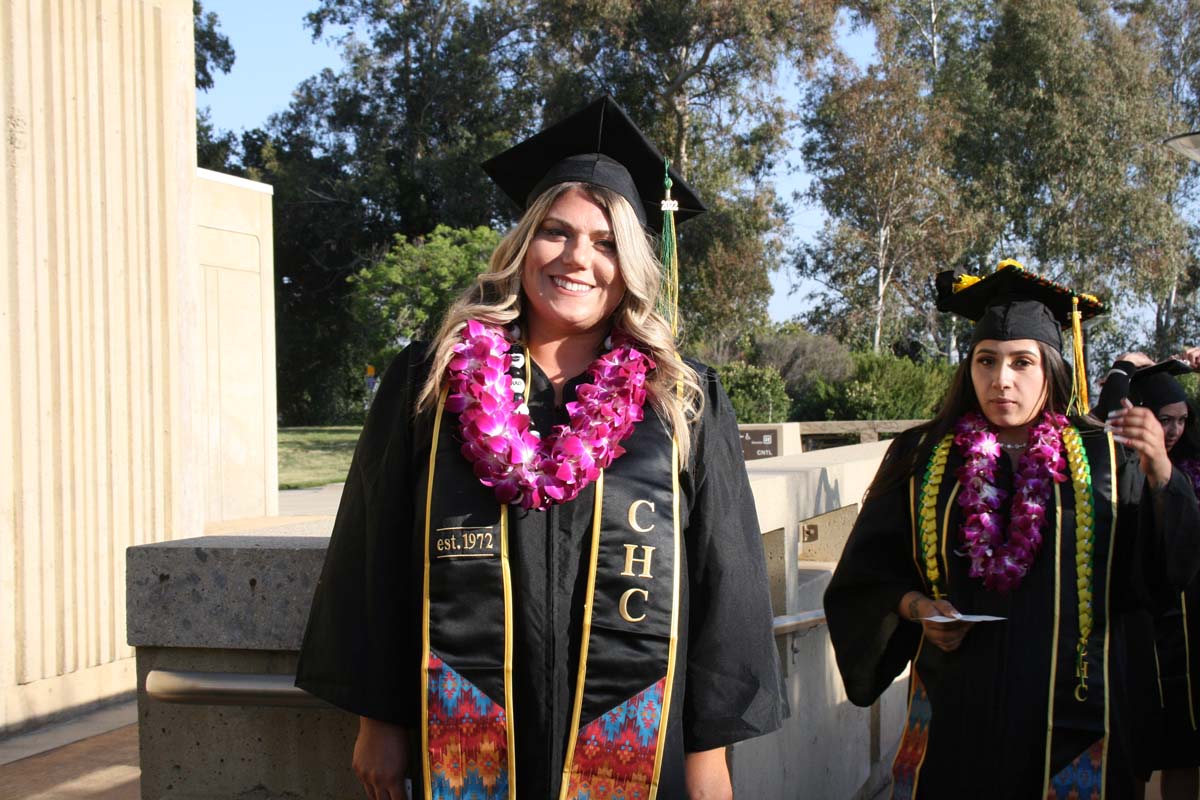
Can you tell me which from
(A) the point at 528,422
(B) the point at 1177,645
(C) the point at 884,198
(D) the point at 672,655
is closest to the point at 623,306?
(A) the point at 528,422

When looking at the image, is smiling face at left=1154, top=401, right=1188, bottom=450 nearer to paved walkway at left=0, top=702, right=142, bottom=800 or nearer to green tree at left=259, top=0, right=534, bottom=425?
paved walkway at left=0, top=702, right=142, bottom=800

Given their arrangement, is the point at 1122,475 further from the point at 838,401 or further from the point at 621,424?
the point at 838,401

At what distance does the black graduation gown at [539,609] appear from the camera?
2.26 m

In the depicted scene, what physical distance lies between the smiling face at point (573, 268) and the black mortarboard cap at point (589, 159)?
0.37ft

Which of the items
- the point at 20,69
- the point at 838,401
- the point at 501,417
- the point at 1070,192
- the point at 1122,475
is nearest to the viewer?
the point at 501,417

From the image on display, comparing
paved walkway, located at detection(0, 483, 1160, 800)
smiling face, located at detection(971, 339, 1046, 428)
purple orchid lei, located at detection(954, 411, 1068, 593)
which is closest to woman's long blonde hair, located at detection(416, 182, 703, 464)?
purple orchid lei, located at detection(954, 411, 1068, 593)

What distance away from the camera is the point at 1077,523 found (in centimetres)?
341

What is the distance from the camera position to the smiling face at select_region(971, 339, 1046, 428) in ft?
11.8

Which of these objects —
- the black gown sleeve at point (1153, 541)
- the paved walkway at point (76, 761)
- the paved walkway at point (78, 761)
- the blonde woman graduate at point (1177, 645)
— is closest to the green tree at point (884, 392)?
the paved walkway at point (78, 761)

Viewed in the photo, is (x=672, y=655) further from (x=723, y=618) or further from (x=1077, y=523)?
(x=1077, y=523)

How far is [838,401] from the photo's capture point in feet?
78.4

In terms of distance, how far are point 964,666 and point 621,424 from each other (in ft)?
5.32

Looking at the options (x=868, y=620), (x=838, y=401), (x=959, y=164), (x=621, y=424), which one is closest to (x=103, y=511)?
(x=868, y=620)

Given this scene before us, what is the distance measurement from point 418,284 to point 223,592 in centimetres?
2341
